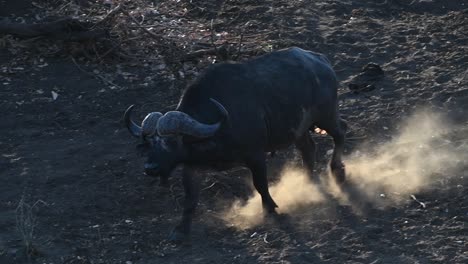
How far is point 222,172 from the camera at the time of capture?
891 cm

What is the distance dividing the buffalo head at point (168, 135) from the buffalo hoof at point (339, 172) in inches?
73.2

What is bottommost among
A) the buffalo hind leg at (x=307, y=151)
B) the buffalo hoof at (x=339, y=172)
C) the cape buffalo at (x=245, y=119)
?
the buffalo hoof at (x=339, y=172)

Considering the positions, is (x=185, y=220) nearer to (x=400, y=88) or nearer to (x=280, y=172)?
(x=280, y=172)

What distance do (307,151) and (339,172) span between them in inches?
15.0

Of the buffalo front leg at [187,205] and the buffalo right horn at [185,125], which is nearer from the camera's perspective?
the buffalo right horn at [185,125]

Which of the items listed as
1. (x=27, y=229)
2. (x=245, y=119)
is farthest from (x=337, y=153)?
(x=27, y=229)

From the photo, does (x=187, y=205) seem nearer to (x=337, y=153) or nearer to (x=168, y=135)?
(x=168, y=135)

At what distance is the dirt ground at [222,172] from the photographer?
7.48 metres

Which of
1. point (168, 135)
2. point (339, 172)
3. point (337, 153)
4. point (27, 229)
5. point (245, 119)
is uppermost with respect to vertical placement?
point (168, 135)

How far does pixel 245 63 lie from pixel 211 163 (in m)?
1.09

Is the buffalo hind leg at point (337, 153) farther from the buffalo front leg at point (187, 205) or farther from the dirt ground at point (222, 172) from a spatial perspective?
the buffalo front leg at point (187, 205)

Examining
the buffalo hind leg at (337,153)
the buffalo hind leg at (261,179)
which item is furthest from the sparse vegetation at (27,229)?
the buffalo hind leg at (337,153)

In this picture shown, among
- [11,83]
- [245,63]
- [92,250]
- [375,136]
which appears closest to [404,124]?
[375,136]

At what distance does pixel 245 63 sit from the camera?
26.8 feet
